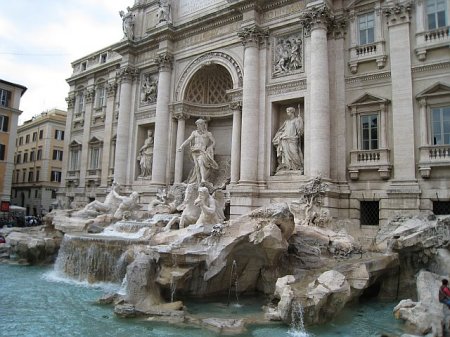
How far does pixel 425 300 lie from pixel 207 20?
55.7 feet

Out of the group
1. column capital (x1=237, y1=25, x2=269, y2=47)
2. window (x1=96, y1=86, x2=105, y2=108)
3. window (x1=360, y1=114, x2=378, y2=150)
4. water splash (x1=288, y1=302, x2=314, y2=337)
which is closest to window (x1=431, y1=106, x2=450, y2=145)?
window (x1=360, y1=114, x2=378, y2=150)

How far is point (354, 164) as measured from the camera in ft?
51.6

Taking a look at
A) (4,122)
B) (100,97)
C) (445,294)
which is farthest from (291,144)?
(4,122)

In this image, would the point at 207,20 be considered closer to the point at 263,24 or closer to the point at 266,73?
the point at 263,24

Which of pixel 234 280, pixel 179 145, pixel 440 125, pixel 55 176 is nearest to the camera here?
pixel 234 280

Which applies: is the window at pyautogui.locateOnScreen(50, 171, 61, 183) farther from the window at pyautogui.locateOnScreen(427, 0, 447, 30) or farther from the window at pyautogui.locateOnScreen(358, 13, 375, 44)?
the window at pyautogui.locateOnScreen(427, 0, 447, 30)

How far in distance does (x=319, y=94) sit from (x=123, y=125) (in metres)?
13.1

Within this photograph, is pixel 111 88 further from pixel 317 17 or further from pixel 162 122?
pixel 317 17

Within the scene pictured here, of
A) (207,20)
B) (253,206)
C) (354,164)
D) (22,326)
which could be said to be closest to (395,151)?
(354,164)

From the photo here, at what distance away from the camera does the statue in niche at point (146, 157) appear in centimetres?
2294

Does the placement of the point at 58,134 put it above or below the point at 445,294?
above

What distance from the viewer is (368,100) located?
15812 mm

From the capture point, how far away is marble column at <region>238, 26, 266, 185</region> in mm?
17484

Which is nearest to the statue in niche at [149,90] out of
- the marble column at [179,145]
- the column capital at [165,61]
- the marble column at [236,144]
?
the column capital at [165,61]
